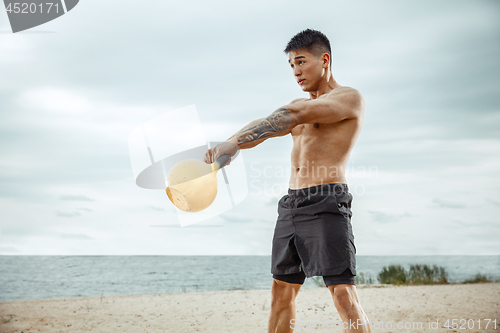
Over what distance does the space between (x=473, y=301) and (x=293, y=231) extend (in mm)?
5065

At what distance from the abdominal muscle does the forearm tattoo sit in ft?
1.34

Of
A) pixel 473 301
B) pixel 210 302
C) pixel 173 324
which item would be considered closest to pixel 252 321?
pixel 173 324

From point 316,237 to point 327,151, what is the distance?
494mm

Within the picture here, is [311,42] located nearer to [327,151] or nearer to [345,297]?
[327,151]

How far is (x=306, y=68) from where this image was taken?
7.57 feet

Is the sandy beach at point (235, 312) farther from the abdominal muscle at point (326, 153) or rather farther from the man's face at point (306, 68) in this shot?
the man's face at point (306, 68)

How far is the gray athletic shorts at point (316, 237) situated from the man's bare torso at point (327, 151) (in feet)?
0.19

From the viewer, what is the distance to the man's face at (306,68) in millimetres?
2289

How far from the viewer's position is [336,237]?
211 centimetres

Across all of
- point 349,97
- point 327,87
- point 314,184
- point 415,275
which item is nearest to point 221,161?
point 314,184

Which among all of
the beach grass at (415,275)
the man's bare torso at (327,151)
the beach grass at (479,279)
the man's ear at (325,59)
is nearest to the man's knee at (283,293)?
the man's bare torso at (327,151)

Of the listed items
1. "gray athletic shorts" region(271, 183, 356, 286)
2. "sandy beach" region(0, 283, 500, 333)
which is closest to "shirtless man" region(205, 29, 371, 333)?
"gray athletic shorts" region(271, 183, 356, 286)

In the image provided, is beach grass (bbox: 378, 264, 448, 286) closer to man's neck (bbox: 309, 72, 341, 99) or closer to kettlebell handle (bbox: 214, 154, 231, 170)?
man's neck (bbox: 309, 72, 341, 99)

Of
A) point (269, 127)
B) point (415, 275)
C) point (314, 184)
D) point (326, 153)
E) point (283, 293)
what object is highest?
point (269, 127)
